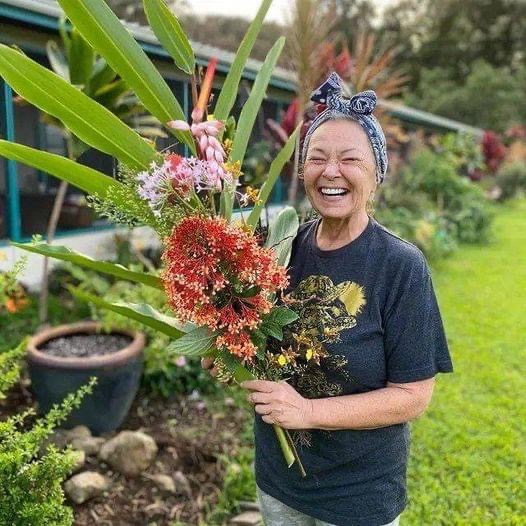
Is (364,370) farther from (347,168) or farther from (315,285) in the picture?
(347,168)

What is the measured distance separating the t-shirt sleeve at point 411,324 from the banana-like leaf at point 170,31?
2.41ft

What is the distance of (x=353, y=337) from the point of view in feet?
5.00

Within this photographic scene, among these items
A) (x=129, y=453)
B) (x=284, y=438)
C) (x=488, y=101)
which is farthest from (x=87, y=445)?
(x=488, y=101)

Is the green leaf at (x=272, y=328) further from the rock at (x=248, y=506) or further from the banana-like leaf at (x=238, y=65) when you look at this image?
the rock at (x=248, y=506)

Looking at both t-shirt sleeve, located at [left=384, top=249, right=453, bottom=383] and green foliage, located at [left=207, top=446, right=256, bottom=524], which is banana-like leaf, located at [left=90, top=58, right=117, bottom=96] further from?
t-shirt sleeve, located at [left=384, top=249, right=453, bottom=383]

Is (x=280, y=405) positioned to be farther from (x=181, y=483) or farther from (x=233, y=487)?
Result: (x=181, y=483)

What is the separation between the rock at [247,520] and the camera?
303 cm

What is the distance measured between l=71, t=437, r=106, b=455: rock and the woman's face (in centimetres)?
255

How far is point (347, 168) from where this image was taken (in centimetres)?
148

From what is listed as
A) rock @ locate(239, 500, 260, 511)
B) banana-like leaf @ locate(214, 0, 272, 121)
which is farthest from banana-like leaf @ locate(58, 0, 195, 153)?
rock @ locate(239, 500, 260, 511)

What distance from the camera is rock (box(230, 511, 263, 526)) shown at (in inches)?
119

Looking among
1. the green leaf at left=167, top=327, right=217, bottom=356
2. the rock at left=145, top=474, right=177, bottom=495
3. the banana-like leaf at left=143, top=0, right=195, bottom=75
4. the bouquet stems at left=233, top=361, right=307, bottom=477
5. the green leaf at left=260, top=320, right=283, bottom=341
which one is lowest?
the rock at left=145, top=474, right=177, bottom=495

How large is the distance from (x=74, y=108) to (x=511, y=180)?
1983cm

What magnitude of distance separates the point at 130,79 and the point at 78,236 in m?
5.86
